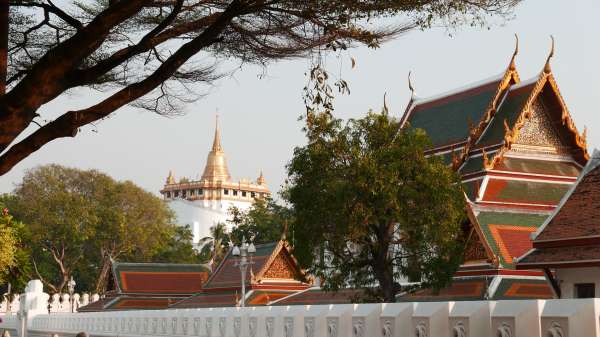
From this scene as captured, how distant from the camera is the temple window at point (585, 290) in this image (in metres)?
18.6

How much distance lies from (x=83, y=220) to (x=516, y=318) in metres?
55.6

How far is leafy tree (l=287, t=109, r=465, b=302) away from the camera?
952 inches

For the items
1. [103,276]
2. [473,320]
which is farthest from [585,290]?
[103,276]

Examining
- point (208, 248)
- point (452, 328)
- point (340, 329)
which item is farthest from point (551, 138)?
point (208, 248)

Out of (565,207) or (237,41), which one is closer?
(237,41)

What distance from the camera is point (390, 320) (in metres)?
12.4

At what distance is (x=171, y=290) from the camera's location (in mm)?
47781

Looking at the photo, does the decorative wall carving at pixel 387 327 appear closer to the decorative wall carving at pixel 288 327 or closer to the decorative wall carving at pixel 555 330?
the decorative wall carving at pixel 555 330

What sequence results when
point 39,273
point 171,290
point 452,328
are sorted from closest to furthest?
point 452,328 → point 171,290 → point 39,273

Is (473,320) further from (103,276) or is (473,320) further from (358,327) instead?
(103,276)

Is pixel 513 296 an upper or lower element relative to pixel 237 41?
lower

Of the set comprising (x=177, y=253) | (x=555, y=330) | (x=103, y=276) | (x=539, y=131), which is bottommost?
(x=555, y=330)

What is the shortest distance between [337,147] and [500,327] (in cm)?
1498

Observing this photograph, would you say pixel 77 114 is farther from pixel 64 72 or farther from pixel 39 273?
pixel 39 273
